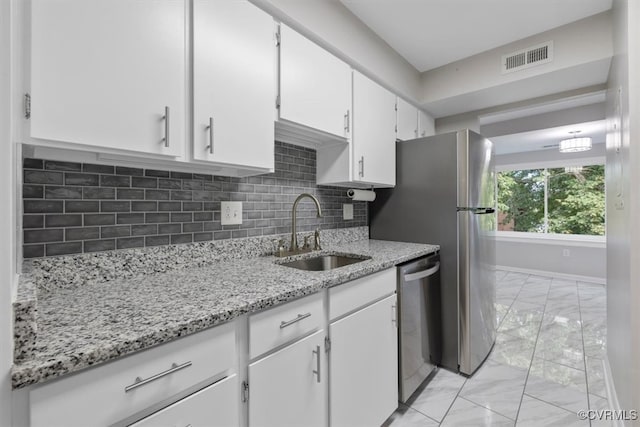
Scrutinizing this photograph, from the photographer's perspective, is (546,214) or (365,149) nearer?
(365,149)

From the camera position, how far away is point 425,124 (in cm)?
288

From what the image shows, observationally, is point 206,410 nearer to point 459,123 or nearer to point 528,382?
point 528,382

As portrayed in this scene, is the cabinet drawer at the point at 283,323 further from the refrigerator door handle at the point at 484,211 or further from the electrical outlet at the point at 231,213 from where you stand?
the refrigerator door handle at the point at 484,211

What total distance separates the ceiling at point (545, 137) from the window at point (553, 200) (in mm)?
556

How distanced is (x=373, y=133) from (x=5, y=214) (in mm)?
1884

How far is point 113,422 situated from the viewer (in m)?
0.63

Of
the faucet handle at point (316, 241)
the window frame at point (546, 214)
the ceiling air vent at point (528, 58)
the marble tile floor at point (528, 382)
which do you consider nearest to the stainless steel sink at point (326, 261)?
the faucet handle at point (316, 241)

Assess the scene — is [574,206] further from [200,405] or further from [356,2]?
[200,405]

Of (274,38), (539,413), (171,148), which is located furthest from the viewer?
(539,413)

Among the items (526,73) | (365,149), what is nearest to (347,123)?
(365,149)

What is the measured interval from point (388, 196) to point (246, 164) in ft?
4.64

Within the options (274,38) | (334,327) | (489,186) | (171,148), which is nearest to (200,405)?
(334,327)

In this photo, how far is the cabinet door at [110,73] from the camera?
78 cm

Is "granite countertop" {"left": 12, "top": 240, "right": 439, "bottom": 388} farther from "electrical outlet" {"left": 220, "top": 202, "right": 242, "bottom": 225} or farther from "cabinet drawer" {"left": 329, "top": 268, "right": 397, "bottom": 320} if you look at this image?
"electrical outlet" {"left": 220, "top": 202, "right": 242, "bottom": 225}
